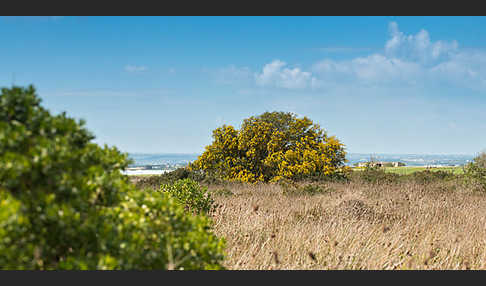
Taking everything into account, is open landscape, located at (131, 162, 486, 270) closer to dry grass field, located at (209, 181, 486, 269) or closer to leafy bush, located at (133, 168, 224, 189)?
dry grass field, located at (209, 181, 486, 269)

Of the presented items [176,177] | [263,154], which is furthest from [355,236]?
[176,177]

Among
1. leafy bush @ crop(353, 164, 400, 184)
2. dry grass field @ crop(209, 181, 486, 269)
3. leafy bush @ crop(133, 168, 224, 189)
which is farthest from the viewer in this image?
leafy bush @ crop(133, 168, 224, 189)

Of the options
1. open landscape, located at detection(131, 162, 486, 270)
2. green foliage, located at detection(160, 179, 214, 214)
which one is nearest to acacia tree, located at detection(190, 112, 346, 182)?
open landscape, located at detection(131, 162, 486, 270)

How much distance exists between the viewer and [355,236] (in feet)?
17.3

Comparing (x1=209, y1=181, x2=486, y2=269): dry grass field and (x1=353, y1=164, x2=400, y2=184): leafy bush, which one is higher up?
(x1=353, y1=164, x2=400, y2=184): leafy bush

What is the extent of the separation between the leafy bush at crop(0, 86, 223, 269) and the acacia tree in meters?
13.1

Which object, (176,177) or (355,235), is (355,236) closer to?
(355,235)

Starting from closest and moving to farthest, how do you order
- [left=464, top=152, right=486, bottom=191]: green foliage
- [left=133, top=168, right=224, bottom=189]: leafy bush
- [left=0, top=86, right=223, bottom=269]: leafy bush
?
[left=0, top=86, right=223, bottom=269]: leafy bush
[left=464, top=152, right=486, bottom=191]: green foliage
[left=133, top=168, right=224, bottom=189]: leafy bush

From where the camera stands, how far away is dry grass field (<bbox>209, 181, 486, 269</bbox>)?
450 centimetres

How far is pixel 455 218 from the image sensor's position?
7062 millimetres

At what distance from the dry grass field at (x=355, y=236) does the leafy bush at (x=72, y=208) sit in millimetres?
1205

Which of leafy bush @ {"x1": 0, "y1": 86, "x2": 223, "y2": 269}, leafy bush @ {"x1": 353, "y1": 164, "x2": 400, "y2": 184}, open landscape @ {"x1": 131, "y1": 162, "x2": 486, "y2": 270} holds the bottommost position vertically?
open landscape @ {"x1": 131, "y1": 162, "x2": 486, "y2": 270}

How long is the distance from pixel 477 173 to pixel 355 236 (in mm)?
8951

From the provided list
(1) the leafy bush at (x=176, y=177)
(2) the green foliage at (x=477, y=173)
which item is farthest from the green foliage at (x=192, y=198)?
(2) the green foliage at (x=477, y=173)
